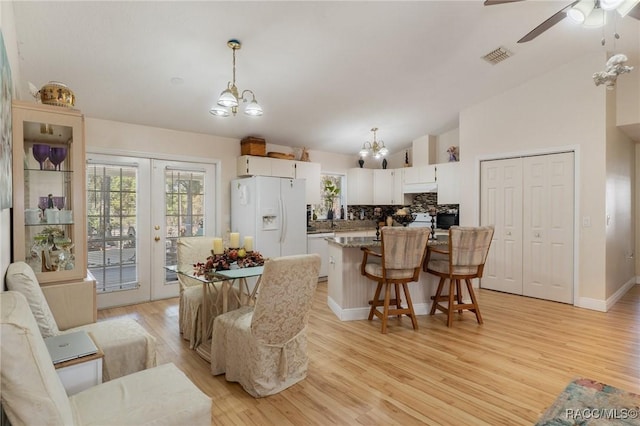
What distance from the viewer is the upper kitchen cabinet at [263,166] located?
5105 mm

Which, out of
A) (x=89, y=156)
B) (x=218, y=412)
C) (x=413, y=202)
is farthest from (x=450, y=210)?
(x=89, y=156)

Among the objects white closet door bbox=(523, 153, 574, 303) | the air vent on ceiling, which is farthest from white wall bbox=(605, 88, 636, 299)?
the air vent on ceiling

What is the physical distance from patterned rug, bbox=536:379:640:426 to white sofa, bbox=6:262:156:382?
248cm

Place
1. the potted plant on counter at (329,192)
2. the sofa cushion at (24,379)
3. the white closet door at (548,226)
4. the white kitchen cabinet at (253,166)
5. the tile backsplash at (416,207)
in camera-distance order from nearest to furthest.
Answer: the sofa cushion at (24,379)
the white closet door at (548,226)
the white kitchen cabinet at (253,166)
the tile backsplash at (416,207)
the potted plant on counter at (329,192)

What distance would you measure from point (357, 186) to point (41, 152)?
519 centimetres

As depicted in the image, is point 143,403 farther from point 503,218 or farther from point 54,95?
point 503,218

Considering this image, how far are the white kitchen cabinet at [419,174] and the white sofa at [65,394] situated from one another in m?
5.41

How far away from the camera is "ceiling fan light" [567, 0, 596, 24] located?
2.14 m

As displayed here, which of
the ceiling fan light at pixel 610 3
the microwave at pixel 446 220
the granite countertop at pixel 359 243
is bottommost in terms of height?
Answer: the granite countertop at pixel 359 243

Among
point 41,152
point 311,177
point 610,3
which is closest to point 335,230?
point 311,177

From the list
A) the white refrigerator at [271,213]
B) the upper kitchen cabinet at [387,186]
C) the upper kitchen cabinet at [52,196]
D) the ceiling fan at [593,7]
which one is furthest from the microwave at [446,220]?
the upper kitchen cabinet at [52,196]

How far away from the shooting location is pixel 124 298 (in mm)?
4320

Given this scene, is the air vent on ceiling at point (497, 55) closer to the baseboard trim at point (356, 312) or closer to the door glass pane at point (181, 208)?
the baseboard trim at point (356, 312)

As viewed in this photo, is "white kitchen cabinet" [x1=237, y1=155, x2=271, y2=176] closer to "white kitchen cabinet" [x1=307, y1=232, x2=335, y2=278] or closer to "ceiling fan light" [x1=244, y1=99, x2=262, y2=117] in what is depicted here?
"white kitchen cabinet" [x1=307, y1=232, x2=335, y2=278]
